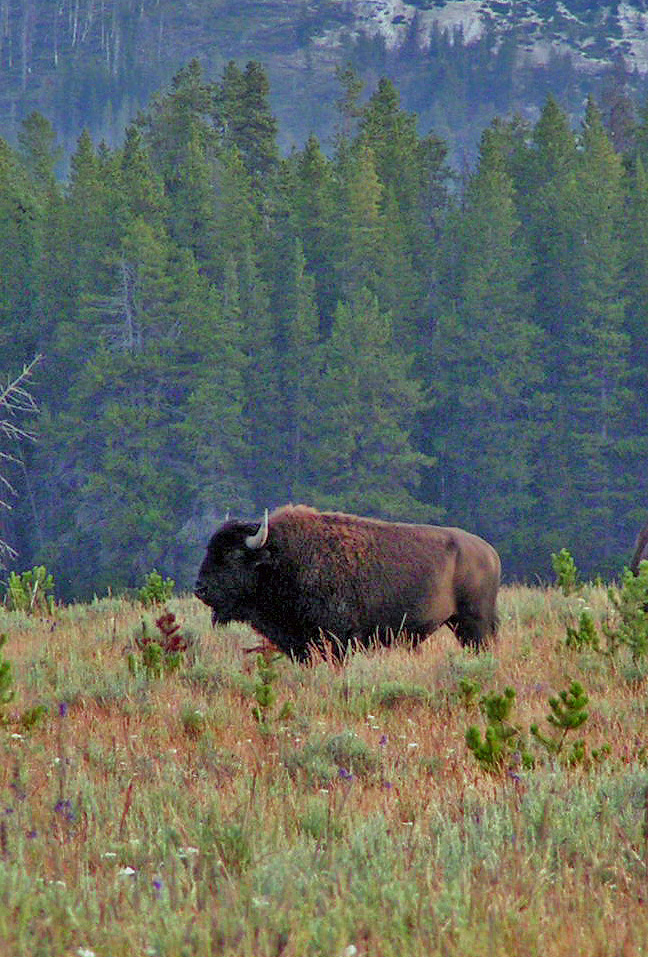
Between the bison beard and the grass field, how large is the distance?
1249 millimetres

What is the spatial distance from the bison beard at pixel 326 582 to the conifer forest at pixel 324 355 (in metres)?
36.1

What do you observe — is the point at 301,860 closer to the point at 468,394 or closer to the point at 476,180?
the point at 468,394

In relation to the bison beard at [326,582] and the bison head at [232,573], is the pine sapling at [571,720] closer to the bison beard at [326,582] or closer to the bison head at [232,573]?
the bison beard at [326,582]

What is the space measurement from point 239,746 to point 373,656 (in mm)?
2913

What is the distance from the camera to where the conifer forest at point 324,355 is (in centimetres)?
4734

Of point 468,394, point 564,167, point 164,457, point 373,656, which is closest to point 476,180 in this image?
point 564,167

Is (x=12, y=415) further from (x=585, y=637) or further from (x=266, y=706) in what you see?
(x=266, y=706)

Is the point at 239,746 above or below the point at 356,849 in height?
below

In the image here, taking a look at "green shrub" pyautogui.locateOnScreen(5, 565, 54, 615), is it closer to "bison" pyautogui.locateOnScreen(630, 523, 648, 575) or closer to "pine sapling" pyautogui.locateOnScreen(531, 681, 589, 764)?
"bison" pyautogui.locateOnScreen(630, 523, 648, 575)

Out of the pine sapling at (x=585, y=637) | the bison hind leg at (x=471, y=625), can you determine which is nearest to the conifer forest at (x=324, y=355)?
the bison hind leg at (x=471, y=625)

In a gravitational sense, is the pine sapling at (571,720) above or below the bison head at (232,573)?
above

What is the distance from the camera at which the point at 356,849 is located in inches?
153

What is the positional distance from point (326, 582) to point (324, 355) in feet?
134

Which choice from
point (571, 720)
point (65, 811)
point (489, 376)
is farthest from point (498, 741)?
point (489, 376)
